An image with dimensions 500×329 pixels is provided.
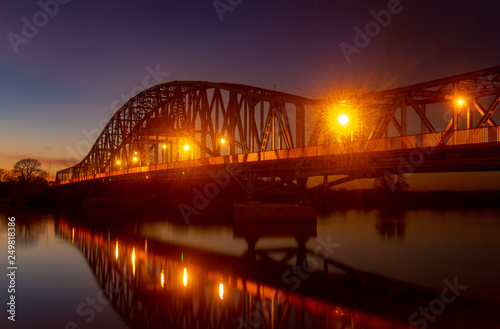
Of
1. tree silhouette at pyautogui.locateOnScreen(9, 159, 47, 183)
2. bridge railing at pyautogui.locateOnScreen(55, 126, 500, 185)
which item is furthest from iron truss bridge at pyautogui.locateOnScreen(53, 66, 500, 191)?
tree silhouette at pyautogui.locateOnScreen(9, 159, 47, 183)

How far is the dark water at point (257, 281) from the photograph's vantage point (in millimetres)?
13812

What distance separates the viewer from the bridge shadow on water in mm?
13531

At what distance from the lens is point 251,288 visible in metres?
17.7

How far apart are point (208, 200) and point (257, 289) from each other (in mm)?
54539

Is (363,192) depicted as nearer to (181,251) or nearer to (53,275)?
(181,251)

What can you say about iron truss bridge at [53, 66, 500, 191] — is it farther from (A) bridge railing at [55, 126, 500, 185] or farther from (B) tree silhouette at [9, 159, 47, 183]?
(B) tree silhouette at [9, 159, 47, 183]

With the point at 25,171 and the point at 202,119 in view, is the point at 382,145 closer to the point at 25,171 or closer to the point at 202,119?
the point at 202,119

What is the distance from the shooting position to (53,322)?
545 inches

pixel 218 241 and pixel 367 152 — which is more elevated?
pixel 367 152

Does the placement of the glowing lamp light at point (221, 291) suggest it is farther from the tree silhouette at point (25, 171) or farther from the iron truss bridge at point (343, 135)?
the tree silhouette at point (25, 171)

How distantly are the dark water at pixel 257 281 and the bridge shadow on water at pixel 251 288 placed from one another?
49mm

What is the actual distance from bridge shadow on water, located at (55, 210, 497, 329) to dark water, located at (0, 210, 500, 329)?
49mm

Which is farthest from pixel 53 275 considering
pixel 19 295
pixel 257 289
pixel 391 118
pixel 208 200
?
pixel 208 200

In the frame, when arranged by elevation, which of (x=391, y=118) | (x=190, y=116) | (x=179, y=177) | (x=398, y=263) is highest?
(x=190, y=116)
